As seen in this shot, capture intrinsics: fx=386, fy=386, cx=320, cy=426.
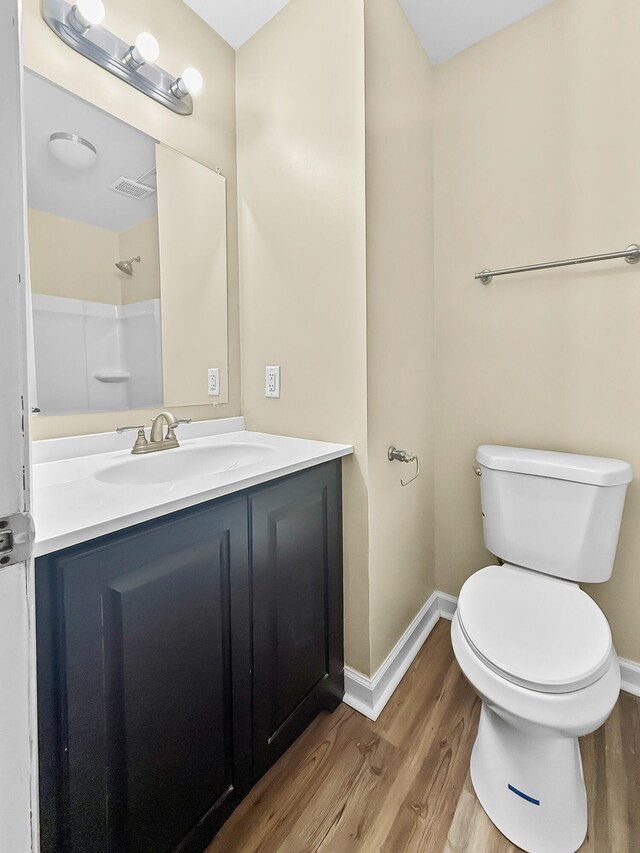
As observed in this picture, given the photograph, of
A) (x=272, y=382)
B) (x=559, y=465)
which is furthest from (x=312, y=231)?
(x=559, y=465)

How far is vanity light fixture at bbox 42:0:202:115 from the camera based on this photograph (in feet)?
3.49

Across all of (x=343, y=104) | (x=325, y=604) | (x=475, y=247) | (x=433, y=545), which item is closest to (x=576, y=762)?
(x=325, y=604)

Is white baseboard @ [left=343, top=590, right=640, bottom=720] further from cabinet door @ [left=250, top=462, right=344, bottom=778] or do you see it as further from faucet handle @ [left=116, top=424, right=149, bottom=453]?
faucet handle @ [left=116, top=424, right=149, bottom=453]

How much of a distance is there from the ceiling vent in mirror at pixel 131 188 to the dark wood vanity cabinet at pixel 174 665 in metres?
1.08

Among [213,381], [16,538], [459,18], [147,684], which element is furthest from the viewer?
[213,381]

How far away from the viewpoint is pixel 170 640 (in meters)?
0.77

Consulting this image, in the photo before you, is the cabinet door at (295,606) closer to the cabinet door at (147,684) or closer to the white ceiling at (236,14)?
the cabinet door at (147,684)

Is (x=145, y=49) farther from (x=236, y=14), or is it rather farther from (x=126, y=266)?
(x=126, y=266)

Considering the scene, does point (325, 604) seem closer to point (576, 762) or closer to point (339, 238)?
point (576, 762)

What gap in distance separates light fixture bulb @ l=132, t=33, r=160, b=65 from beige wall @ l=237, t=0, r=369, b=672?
1.36 ft

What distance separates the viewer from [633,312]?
130 centimetres

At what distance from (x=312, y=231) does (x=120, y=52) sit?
30.2 inches

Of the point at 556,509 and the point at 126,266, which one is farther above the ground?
the point at 126,266

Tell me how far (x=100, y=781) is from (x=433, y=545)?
1.46 meters
